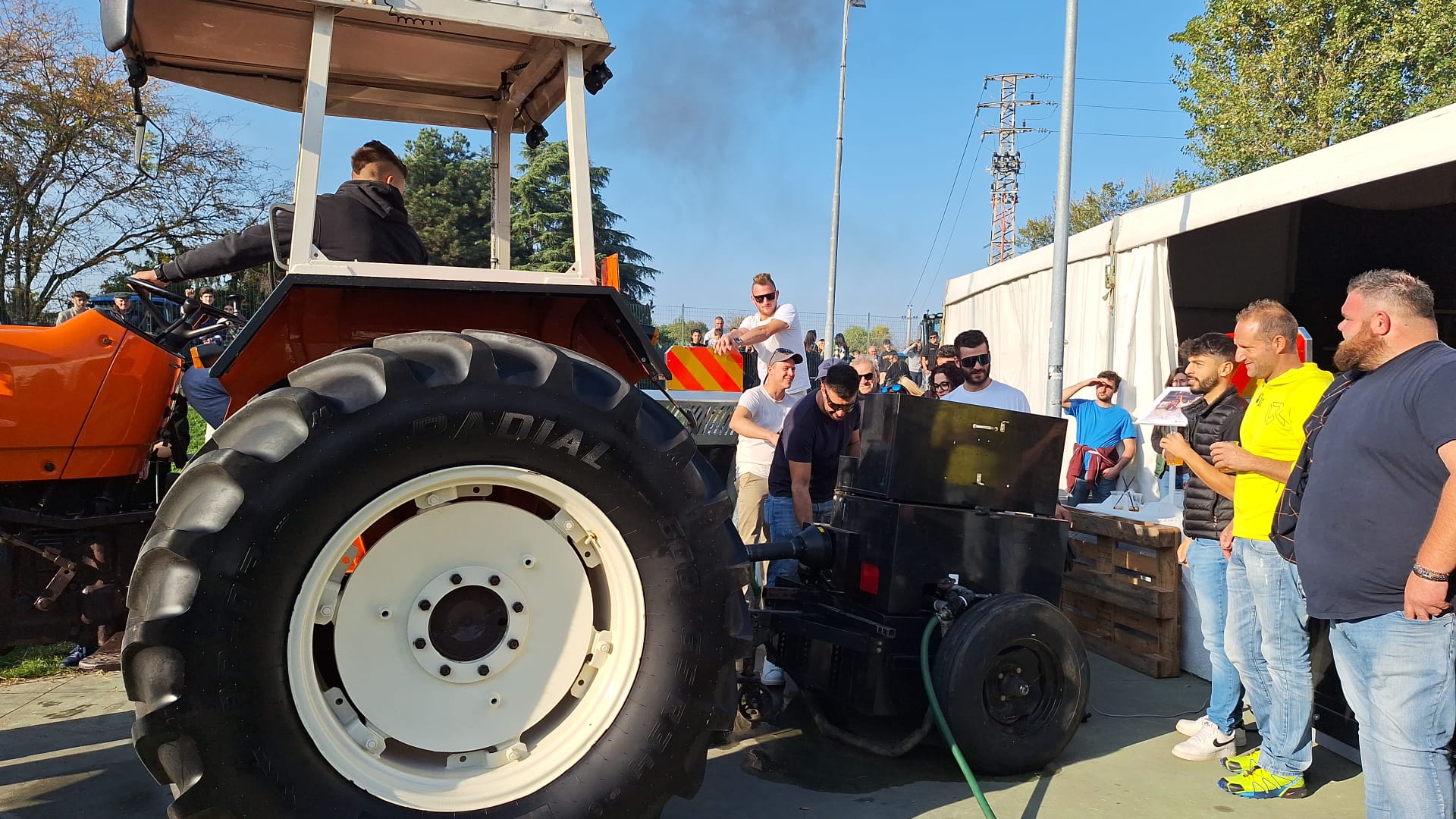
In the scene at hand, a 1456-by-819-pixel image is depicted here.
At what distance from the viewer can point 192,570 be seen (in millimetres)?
2102

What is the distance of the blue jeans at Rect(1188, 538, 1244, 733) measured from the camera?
3.87 meters

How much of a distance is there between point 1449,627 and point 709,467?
207 centimetres

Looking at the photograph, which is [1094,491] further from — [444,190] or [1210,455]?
[444,190]

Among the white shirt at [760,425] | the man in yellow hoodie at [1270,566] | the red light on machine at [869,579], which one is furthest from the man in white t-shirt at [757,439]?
the man in yellow hoodie at [1270,566]

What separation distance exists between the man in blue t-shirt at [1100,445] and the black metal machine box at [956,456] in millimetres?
3683

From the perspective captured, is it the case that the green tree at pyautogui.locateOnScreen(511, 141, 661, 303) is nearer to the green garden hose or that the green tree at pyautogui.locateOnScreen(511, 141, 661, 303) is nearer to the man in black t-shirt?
the man in black t-shirt

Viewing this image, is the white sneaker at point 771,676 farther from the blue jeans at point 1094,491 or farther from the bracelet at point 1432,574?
the blue jeans at point 1094,491

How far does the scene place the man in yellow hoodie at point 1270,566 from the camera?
3463 millimetres

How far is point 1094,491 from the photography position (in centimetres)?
762

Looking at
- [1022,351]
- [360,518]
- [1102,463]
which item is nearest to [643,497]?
[360,518]

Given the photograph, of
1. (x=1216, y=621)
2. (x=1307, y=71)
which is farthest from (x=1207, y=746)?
(x=1307, y=71)

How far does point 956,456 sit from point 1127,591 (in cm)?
201

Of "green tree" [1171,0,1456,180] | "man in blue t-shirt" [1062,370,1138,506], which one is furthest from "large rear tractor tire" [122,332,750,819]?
"green tree" [1171,0,1456,180]

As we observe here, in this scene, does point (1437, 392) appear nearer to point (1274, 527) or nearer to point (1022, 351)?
point (1274, 527)
